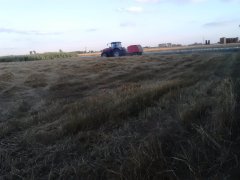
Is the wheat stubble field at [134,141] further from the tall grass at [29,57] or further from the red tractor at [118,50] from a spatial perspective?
the tall grass at [29,57]

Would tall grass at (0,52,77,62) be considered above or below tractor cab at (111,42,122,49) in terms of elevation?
below

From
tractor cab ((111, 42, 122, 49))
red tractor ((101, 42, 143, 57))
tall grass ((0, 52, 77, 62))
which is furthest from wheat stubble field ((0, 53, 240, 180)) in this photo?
tall grass ((0, 52, 77, 62))

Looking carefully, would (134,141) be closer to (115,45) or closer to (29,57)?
(115,45)

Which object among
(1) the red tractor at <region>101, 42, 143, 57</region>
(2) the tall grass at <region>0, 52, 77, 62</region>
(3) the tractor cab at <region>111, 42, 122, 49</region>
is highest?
(3) the tractor cab at <region>111, 42, 122, 49</region>

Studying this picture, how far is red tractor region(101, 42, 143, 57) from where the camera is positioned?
35344 mm

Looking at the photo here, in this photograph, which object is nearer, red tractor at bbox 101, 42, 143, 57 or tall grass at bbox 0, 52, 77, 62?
red tractor at bbox 101, 42, 143, 57

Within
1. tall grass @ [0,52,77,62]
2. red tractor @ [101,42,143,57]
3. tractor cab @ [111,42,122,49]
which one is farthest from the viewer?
tall grass @ [0,52,77,62]

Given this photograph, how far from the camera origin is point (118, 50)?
35500 millimetres

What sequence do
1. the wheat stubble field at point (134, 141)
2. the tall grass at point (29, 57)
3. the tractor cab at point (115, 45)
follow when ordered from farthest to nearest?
the tall grass at point (29, 57), the tractor cab at point (115, 45), the wheat stubble field at point (134, 141)

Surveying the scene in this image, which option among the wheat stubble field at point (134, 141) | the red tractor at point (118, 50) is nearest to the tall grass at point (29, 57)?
the red tractor at point (118, 50)

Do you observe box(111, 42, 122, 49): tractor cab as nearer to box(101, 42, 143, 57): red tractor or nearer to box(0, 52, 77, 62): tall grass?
box(101, 42, 143, 57): red tractor

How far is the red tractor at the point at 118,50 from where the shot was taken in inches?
1391

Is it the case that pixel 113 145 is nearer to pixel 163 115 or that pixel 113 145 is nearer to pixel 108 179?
pixel 108 179

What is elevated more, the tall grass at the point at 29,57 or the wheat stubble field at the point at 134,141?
the wheat stubble field at the point at 134,141
